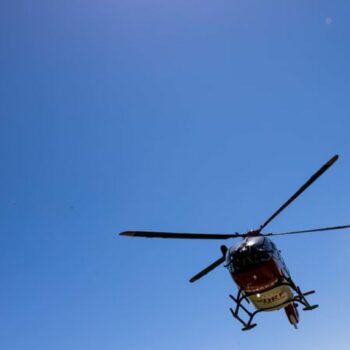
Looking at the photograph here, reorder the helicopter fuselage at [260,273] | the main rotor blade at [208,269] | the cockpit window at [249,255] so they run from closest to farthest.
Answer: the helicopter fuselage at [260,273] < the cockpit window at [249,255] < the main rotor blade at [208,269]

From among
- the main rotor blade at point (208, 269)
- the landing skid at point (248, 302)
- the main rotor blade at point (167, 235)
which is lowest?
the landing skid at point (248, 302)

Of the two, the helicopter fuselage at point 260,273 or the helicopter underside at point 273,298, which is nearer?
the helicopter fuselage at point 260,273

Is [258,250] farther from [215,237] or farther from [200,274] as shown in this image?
[200,274]

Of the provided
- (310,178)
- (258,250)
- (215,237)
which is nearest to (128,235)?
(215,237)

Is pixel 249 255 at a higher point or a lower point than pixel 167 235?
lower

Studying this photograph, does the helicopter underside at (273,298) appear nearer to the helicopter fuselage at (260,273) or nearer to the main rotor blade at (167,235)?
the helicopter fuselage at (260,273)

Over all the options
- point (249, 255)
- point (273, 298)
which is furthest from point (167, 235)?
point (273, 298)

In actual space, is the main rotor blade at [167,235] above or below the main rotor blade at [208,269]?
above

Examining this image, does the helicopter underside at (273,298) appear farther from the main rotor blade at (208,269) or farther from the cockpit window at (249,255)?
the main rotor blade at (208,269)

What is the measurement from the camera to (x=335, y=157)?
47.5 feet

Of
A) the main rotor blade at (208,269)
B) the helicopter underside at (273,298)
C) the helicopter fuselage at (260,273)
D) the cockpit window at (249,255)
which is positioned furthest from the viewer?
the main rotor blade at (208,269)

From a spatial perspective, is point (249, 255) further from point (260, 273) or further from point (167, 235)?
point (167, 235)

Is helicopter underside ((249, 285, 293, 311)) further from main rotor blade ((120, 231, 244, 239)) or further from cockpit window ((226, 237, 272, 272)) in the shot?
main rotor blade ((120, 231, 244, 239))

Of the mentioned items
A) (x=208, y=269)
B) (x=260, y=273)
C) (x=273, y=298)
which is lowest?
(x=273, y=298)
